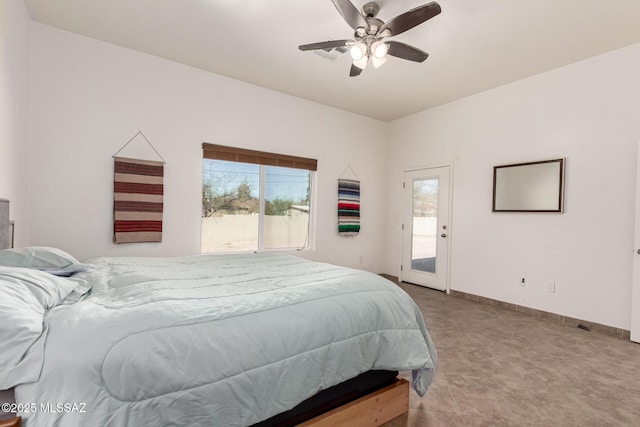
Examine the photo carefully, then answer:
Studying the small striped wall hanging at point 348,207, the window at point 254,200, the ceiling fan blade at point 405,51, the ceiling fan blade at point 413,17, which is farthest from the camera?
the small striped wall hanging at point 348,207

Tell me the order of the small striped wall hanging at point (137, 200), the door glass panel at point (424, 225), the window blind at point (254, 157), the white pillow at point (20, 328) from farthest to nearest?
the door glass panel at point (424, 225), the window blind at point (254, 157), the small striped wall hanging at point (137, 200), the white pillow at point (20, 328)

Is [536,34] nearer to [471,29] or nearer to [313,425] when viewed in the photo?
[471,29]

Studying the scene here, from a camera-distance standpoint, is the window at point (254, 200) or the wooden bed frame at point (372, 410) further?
the window at point (254, 200)

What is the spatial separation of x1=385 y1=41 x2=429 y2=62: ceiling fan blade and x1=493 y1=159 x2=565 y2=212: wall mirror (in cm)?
207

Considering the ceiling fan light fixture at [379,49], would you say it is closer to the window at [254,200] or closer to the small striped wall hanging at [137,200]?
the window at [254,200]

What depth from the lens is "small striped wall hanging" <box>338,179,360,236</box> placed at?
16.1ft

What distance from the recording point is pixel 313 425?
54.4 inches

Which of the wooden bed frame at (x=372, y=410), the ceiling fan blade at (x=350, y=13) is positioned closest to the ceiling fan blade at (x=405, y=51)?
the ceiling fan blade at (x=350, y=13)

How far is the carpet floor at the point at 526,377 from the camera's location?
5.87ft

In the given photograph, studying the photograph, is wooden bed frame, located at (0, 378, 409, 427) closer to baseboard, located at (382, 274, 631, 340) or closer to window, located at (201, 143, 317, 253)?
baseboard, located at (382, 274, 631, 340)

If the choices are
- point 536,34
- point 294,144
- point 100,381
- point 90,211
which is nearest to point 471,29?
point 536,34

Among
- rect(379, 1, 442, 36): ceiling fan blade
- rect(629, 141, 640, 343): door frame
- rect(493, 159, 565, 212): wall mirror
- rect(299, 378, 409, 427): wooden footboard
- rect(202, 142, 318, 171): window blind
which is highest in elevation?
rect(379, 1, 442, 36): ceiling fan blade

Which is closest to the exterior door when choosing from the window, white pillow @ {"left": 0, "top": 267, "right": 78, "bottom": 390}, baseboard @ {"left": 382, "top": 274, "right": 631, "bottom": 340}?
baseboard @ {"left": 382, "top": 274, "right": 631, "bottom": 340}

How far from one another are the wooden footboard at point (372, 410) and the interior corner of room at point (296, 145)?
8.30 ft
